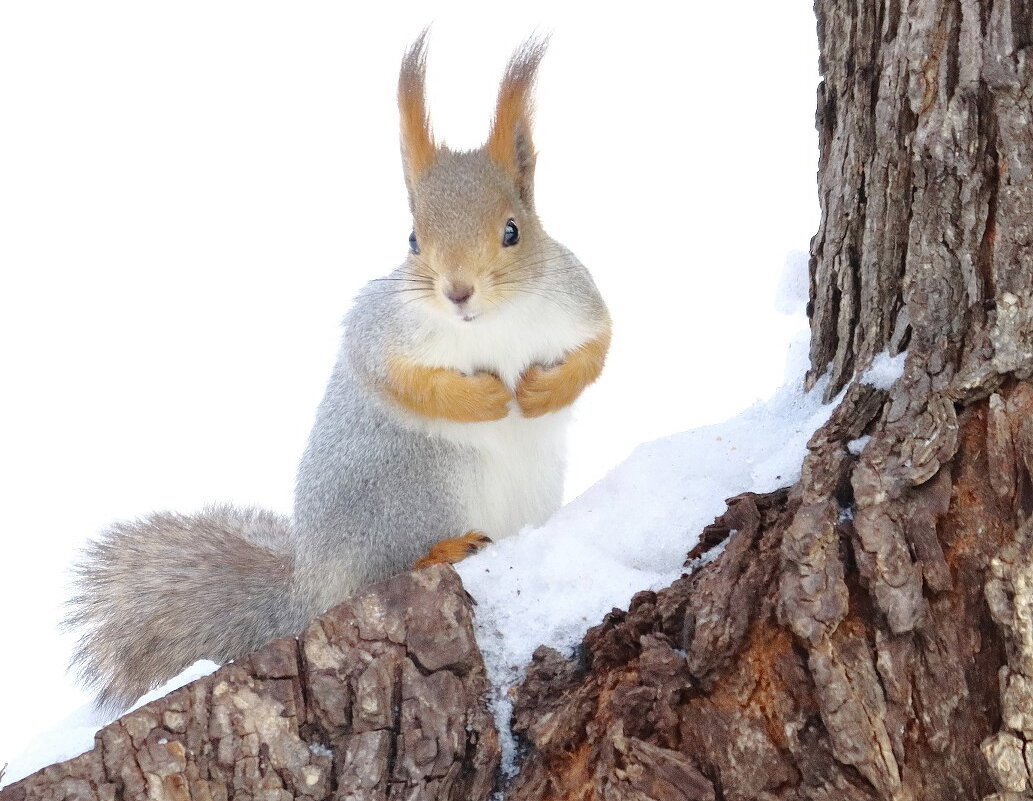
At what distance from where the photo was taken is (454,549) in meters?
1.48

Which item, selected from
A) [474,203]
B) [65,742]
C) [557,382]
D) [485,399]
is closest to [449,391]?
[485,399]

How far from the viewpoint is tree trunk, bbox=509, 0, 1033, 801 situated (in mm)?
919

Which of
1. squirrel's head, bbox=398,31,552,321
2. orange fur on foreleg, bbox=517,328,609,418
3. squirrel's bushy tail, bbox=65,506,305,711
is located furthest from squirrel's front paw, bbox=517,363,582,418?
Answer: squirrel's bushy tail, bbox=65,506,305,711

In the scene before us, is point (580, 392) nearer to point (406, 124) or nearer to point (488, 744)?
point (406, 124)

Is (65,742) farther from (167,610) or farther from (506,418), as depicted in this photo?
(506,418)

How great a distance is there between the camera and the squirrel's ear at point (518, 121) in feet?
5.08

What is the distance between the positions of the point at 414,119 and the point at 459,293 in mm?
337

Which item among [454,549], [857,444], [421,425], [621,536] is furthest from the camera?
[421,425]

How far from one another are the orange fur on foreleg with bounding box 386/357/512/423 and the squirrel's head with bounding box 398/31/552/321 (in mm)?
120

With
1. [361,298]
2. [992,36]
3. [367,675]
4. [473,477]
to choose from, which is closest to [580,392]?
[473,477]

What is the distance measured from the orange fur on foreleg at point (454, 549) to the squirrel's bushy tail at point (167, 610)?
25 cm

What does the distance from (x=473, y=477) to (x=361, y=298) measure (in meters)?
0.37

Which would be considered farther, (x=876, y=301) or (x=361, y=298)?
(x=361, y=298)

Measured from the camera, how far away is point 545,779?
1017 mm
